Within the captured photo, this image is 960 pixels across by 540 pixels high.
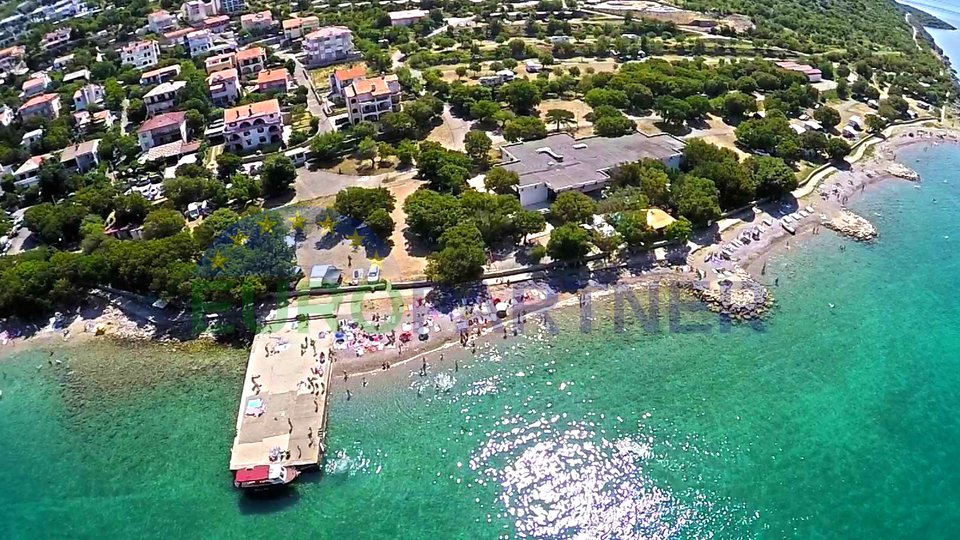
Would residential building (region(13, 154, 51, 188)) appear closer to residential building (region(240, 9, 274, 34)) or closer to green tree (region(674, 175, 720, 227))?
residential building (region(240, 9, 274, 34))

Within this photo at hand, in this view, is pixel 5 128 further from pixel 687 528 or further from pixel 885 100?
pixel 885 100

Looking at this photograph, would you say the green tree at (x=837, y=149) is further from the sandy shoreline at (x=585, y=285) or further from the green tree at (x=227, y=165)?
the green tree at (x=227, y=165)

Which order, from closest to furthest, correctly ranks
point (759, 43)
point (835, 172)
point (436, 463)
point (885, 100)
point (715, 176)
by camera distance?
point (436, 463), point (715, 176), point (835, 172), point (885, 100), point (759, 43)

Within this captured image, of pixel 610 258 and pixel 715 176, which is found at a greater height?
pixel 715 176

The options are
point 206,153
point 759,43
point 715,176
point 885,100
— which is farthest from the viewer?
point 759,43

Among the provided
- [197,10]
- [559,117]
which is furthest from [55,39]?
[559,117]

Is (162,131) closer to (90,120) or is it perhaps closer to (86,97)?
(90,120)

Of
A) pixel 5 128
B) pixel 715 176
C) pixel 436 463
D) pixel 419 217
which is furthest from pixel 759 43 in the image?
pixel 5 128
